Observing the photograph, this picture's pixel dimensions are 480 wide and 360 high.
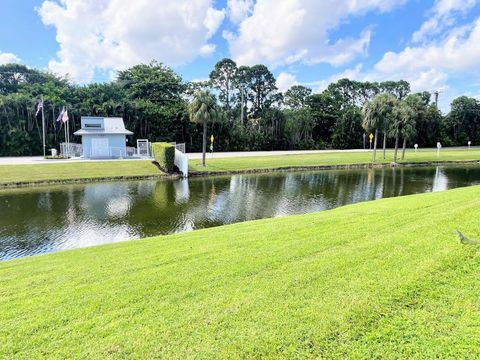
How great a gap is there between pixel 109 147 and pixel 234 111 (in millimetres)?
27136

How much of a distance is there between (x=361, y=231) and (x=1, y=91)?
173 feet

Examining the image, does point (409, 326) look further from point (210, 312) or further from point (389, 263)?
point (210, 312)

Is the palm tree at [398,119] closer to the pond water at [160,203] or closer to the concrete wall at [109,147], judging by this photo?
the pond water at [160,203]

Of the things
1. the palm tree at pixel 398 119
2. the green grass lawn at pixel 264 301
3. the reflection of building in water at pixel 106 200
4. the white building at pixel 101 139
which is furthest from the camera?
the palm tree at pixel 398 119

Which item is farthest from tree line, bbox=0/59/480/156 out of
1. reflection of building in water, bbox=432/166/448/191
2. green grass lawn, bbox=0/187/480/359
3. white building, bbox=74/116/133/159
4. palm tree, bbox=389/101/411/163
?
green grass lawn, bbox=0/187/480/359

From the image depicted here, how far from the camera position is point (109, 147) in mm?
33125

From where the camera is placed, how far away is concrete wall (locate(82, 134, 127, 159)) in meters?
32.5

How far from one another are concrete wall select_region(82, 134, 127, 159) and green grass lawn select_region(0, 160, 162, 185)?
20.5ft

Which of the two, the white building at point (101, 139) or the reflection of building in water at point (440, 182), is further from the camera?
the white building at point (101, 139)

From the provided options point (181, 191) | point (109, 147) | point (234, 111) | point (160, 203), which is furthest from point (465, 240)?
point (234, 111)

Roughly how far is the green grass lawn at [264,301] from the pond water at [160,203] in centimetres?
468

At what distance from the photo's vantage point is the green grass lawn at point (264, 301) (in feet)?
9.74

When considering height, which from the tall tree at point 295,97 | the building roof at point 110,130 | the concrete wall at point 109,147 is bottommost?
the concrete wall at point 109,147

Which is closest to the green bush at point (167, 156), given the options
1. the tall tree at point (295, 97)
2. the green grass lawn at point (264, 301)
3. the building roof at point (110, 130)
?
the building roof at point (110, 130)
